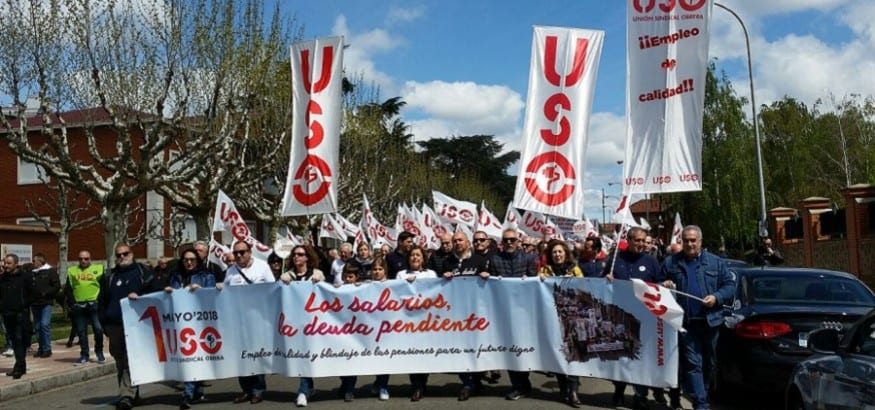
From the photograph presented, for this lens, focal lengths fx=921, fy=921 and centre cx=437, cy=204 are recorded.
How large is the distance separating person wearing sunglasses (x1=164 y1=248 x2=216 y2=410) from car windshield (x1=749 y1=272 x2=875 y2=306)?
19.6 feet

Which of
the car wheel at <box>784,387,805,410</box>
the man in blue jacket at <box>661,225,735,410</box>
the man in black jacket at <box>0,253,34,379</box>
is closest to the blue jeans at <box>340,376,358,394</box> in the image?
the man in blue jacket at <box>661,225,735,410</box>

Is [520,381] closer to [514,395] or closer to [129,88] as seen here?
[514,395]

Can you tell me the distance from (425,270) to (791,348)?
3.90m

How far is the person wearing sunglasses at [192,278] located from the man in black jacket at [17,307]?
384cm

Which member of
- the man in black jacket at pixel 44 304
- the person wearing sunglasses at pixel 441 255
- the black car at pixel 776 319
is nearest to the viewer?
the black car at pixel 776 319

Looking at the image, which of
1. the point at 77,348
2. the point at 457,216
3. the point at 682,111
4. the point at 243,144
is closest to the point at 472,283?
the point at 682,111

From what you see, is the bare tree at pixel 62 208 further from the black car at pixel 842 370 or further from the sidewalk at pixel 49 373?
the black car at pixel 842 370

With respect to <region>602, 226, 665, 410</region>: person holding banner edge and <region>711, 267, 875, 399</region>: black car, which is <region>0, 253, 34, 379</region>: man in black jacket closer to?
<region>602, 226, 665, 410</region>: person holding banner edge

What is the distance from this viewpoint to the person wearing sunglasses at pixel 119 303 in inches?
400

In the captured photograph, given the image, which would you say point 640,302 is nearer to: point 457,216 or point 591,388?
point 591,388

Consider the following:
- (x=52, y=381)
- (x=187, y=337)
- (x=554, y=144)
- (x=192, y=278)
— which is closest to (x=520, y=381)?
(x=554, y=144)

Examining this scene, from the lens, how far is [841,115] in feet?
182

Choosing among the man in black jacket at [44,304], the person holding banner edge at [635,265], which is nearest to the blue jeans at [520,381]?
the person holding banner edge at [635,265]

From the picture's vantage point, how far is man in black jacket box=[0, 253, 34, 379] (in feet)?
42.2
